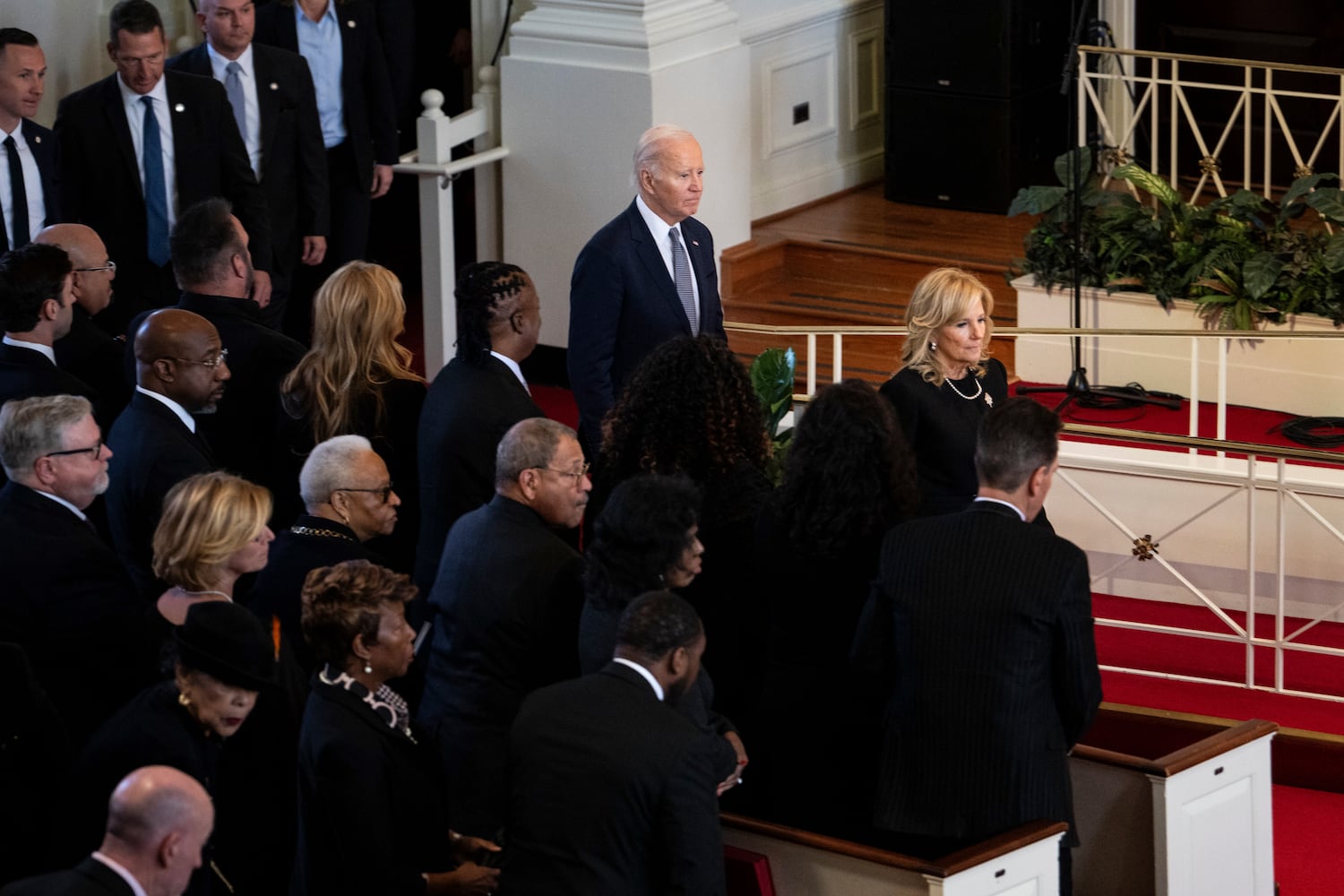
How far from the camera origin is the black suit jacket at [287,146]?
6340 mm

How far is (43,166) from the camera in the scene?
5.73 meters

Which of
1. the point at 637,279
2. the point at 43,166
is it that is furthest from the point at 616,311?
the point at 43,166

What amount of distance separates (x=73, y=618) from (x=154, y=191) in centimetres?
281

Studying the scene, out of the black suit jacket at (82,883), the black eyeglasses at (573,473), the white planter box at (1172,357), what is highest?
the black eyeglasses at (573,473)

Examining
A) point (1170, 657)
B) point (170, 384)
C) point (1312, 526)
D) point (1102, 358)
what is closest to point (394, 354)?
point (170, 384)

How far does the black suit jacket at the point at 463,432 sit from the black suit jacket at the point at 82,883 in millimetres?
1680

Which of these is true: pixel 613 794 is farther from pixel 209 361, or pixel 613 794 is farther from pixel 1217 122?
pixel 1217 122

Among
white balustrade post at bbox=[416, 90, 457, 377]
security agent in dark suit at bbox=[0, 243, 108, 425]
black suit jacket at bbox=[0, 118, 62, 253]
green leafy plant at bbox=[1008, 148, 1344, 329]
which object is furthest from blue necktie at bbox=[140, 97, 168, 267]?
green leafy plant at bbox=[1008, 148, 1344, 329]

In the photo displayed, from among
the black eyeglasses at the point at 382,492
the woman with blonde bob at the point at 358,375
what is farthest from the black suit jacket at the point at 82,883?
the woman with blonde bob at the point at 358,375

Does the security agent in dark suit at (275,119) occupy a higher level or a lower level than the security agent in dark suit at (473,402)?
higher

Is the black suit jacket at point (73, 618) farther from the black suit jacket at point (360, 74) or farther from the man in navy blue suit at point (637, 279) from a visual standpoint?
the black suit jacket at point (360, 74)

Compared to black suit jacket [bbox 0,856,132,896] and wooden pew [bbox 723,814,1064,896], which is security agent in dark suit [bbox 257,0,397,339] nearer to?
wooden pew [bbox 723,814,1064,896]

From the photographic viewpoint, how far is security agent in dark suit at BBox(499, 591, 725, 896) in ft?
9.27

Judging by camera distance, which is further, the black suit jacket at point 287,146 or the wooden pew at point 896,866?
the black suit jacket at point 287,146
